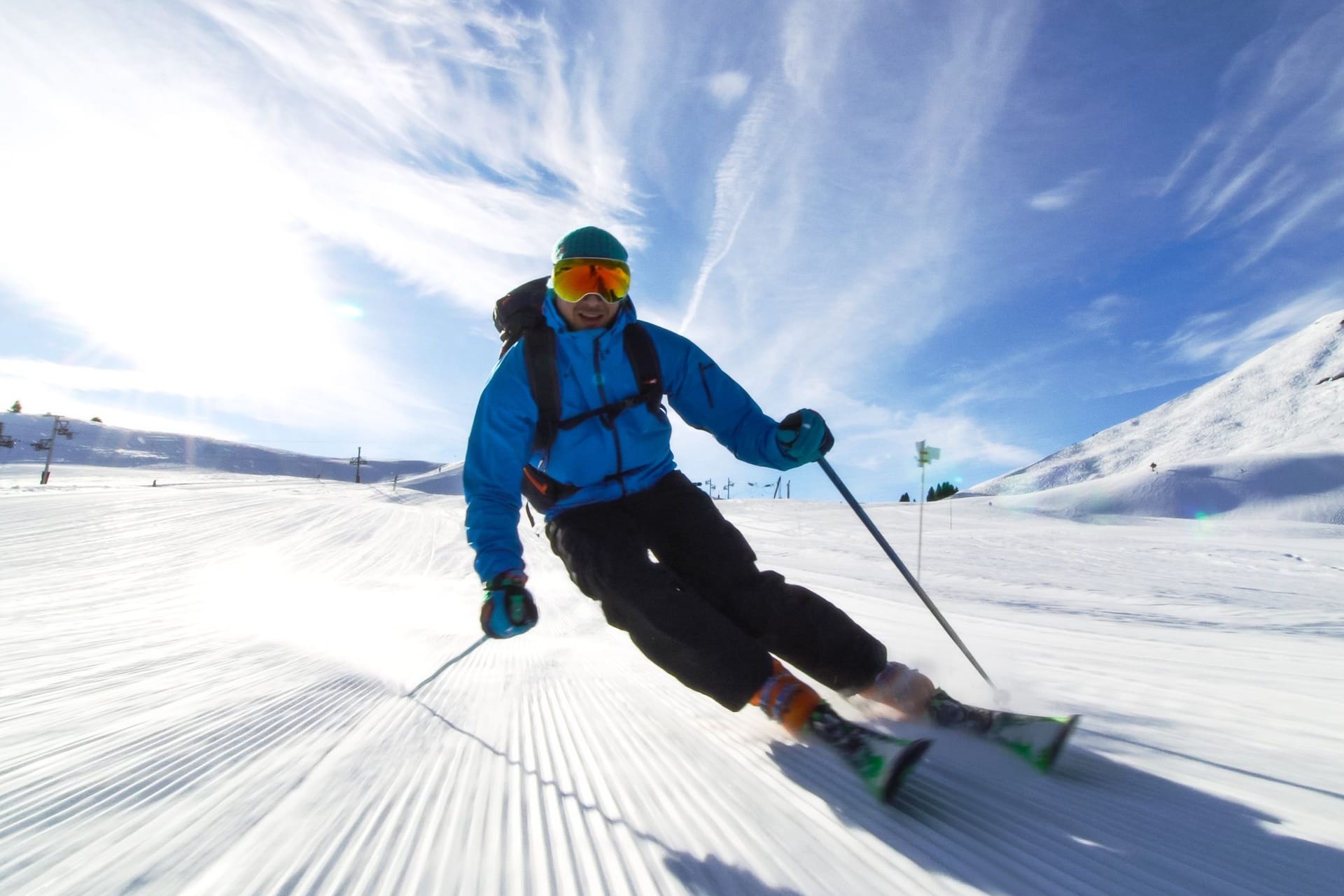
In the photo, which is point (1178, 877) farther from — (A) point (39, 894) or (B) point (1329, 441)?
(B) point (1329, 441)

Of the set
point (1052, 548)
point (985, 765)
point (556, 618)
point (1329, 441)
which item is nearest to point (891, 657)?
point (985, 765)

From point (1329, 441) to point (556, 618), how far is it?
297 ft

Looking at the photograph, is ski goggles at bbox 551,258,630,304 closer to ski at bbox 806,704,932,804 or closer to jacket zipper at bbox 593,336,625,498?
jacket zipper at bbox 593,336,625,498

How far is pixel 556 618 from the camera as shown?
15.7ft

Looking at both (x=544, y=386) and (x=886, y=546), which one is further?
(x=886, y=546)

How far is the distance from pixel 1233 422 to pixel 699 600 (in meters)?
114

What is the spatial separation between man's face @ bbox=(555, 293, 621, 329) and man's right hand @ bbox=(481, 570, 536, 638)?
1.12m

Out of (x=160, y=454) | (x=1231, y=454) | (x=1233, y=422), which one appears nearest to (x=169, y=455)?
(x=160, y=454)

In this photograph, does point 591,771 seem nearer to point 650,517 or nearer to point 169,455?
point 650,517

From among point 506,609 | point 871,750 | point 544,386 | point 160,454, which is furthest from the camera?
point 160,454

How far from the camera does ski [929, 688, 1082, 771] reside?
61.6 inches

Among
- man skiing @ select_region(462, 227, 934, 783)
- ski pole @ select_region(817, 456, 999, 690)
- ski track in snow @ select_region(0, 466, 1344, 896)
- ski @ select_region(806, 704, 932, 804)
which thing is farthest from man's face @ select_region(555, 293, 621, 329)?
ski @ select_region(806, 704, 932, 804)

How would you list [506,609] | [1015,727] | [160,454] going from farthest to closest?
[160,454] → [506,609] → [1015,727]

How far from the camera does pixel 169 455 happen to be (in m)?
101
